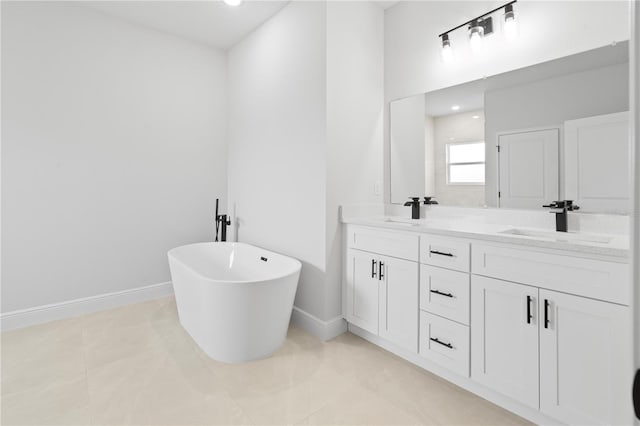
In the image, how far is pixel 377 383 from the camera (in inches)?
78.3

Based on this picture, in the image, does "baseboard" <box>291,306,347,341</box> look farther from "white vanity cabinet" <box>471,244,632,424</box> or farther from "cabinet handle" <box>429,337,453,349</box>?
"white vanity cabinet" <box>471,244,632,424</box>

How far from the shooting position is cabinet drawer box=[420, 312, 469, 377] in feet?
6.08

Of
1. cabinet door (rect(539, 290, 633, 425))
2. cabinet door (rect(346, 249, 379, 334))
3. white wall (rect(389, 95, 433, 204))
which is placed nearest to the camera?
cabinet door (rect(539, 290, 633, 425))

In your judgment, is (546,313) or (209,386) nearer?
(546,313)

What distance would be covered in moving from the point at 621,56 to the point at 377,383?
227 centimetres

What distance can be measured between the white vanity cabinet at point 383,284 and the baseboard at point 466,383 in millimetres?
102

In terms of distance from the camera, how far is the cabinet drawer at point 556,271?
1.37 m

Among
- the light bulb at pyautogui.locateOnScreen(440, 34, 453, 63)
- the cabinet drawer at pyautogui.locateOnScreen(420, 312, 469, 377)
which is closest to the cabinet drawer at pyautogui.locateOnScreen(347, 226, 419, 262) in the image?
the cabinet drawer at pyautogui.locateOnScreen(420, 312, 469, 377)

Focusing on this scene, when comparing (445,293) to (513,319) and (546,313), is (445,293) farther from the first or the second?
(546,313)

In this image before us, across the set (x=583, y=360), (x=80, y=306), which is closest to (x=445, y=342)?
(x=583, y=360)

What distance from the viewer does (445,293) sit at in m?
1.94

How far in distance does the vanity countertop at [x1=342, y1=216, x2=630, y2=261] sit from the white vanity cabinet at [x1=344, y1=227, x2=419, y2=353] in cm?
11

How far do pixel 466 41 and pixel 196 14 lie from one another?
244 cm

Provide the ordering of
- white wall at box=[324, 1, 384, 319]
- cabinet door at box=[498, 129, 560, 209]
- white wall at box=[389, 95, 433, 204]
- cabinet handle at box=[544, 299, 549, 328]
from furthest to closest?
white wall at box=[389, 95, 433, 204] < white wall at box=[324, 1, 384, 319] < cabinet door at box=[498, 129, 560, 209] < cabinet handle at box=[544, 299, 549, 328]
